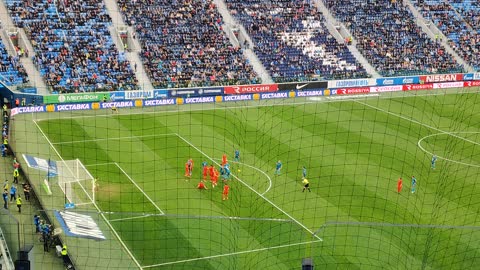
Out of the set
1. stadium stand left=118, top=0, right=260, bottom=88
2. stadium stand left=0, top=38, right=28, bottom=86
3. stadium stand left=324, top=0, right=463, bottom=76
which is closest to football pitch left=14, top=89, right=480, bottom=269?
stadium stand left=118, top=0, right=260, bottom=88

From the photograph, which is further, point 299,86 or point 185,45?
point 185,45

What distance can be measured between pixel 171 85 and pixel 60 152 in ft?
32.1

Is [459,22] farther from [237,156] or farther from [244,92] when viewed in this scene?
[237,156]

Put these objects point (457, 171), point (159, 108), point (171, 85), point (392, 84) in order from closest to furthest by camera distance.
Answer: point (457, 171)
point (159, 108)
point (171, 85)
point (392, 84)

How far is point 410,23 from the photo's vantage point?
131 feet

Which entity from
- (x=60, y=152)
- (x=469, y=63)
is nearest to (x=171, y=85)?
(x=60, y=152)

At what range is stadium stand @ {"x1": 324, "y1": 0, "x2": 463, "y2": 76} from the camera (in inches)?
1452

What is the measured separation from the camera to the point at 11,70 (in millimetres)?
30891

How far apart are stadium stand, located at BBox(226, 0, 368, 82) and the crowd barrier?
1226 mm

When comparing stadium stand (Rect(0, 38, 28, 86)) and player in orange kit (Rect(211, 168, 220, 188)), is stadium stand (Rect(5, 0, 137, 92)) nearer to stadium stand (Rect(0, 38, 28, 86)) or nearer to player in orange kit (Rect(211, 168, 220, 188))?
stadium stand (Rect(0, 38, 28, 86))

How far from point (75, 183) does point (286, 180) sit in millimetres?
6129

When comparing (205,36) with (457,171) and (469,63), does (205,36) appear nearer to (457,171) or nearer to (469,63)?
(469,63)

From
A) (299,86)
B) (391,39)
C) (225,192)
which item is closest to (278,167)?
(225,192)

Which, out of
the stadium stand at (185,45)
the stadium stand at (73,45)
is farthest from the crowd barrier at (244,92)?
the stadium stand at (73,45)
